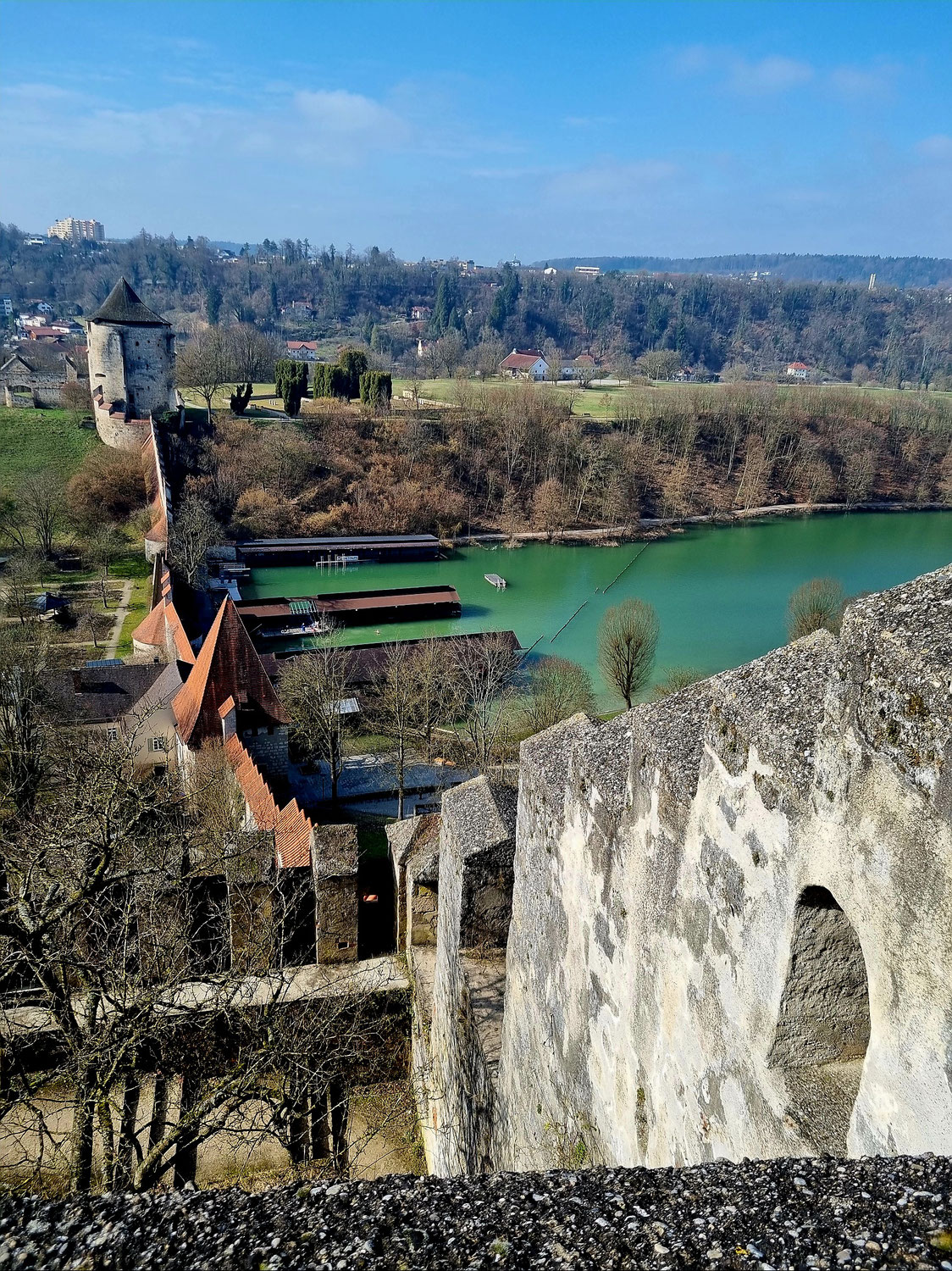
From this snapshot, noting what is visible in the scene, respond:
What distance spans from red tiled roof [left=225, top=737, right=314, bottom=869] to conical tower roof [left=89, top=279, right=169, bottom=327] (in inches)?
1781

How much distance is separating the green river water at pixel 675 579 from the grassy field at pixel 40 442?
49.0ft

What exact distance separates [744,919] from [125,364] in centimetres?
5627

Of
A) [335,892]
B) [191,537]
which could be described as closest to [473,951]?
[335,892]

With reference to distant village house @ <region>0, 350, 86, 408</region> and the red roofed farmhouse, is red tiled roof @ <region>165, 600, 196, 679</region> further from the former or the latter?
distant village house @ <region>0, 350, 86, 408</region>

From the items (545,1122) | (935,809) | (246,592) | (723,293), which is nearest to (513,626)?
(246,592)

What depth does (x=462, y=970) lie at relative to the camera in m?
7.18

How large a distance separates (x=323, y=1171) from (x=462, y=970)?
4019mm

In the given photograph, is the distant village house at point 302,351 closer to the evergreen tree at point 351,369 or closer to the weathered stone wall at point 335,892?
the evergreen tree at point 351,369

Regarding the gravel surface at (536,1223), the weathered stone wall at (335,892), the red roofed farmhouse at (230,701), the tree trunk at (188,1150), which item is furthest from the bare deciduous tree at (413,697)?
the gravel surface at (536,1223)

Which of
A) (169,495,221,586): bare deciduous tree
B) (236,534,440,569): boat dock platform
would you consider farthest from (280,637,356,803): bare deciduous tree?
(236,534,440,569): boat dock platform

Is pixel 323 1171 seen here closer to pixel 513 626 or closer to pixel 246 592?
pixel 513 626

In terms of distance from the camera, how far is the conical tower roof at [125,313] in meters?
50.9

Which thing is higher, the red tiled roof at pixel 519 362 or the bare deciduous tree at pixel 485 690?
the red tiled roof at pixel 519 362

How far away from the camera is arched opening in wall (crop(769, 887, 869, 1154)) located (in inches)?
116
